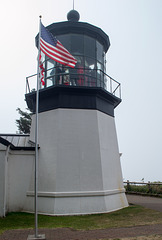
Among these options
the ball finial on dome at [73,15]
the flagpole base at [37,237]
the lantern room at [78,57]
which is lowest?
the flagpole base at [37,237]

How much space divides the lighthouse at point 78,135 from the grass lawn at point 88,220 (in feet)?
2.73

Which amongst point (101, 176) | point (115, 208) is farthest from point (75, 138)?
point (115, 208)

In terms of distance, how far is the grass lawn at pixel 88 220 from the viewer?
8.72 meters

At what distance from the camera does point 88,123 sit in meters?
12.5

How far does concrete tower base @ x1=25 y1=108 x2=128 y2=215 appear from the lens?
444 inches

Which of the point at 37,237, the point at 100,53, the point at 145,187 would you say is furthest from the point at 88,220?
the point at 145,187

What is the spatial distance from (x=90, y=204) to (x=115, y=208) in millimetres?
1523

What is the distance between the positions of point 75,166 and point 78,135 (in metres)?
1.50

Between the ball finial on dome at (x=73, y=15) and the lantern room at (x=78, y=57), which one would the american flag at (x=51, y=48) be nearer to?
the lantern room at (x=78, y=57)

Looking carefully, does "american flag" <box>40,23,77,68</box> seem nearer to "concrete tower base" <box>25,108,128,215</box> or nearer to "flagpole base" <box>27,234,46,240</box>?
"concrete tower base" <box>25,108,128,215</box>

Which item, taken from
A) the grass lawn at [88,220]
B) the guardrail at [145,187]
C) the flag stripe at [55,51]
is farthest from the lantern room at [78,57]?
the guardrail at [145,187]

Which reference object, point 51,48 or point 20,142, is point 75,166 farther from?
point 51,48

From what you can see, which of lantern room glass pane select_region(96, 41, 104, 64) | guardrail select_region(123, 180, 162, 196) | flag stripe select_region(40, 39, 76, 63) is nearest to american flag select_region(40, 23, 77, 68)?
flag stripe select_region(40, 39, 76, 63)

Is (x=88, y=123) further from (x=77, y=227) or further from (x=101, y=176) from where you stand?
(x=77, y=227)
